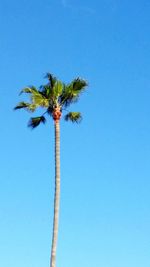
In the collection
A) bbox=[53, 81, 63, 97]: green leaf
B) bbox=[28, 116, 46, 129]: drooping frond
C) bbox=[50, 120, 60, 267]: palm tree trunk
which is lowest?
bbox=[50, 120, 60, 267]: palm tree trunk

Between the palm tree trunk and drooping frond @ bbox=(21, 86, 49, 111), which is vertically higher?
drooping frond @ bbox=(21, 86, 49, 111)

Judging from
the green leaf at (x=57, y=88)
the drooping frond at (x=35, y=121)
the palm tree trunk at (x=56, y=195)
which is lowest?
the palm tree trunk at (x=56, y=195)

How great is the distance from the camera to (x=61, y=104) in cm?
4569

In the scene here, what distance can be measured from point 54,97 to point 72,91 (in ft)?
4.28

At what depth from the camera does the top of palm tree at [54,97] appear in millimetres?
45406

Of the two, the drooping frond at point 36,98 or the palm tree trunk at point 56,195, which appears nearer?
the palm tree trunk at point 56,195

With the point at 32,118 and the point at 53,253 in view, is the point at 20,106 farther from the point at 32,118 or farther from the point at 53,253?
the point at 53,253

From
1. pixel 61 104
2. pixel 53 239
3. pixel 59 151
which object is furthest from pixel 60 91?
pixel 53 239

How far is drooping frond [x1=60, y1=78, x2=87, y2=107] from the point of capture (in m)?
45.8

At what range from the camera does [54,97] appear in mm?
45531

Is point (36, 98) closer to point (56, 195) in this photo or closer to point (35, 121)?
point (35, 121)

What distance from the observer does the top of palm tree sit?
4541 centimetres

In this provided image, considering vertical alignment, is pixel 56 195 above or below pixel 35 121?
below

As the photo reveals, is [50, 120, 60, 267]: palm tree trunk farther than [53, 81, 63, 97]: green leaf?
No
